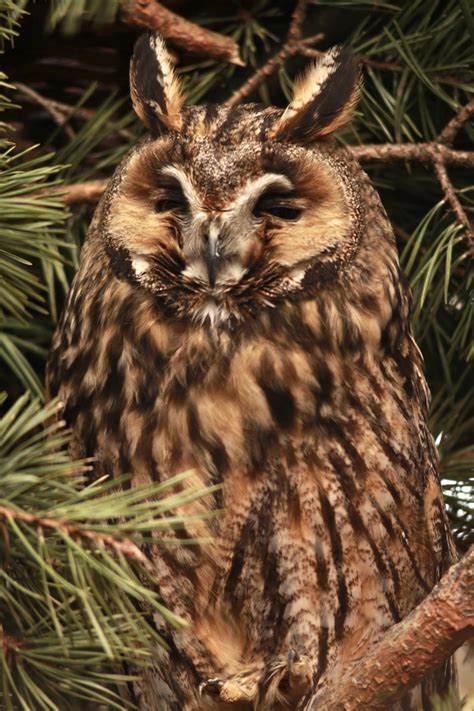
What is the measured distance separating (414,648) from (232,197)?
763 millimetres

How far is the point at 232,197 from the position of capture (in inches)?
67.1

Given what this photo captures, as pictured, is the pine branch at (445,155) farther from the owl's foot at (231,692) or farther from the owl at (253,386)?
the owl's foot at (231,692)

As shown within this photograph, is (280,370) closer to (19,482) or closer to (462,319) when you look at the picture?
(462,319)

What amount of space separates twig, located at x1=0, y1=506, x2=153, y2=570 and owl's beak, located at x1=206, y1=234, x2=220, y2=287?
629mm

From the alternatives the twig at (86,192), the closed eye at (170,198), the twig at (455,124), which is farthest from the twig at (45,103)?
the twig at (455,124)

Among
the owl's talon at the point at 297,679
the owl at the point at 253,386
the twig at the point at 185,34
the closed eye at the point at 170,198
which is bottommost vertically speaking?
the owl's talon at the point at 297,679

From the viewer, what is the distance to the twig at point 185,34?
1.90m

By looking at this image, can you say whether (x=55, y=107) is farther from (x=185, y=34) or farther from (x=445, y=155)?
(x=445, y=155)

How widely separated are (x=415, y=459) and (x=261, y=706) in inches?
19.8

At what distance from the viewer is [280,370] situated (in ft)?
5.96

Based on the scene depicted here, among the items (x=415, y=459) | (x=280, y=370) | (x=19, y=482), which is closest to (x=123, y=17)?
(x=280, y=370)

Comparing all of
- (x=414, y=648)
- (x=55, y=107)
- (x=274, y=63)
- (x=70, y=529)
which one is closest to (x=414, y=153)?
(x=274, y=63)

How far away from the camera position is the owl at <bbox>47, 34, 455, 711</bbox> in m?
1.73

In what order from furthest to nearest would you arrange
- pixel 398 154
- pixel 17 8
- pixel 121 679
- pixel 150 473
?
1. pixel 398 154
2. pixel 150 473
3. pixel 17 8
4. pixel 121 679
